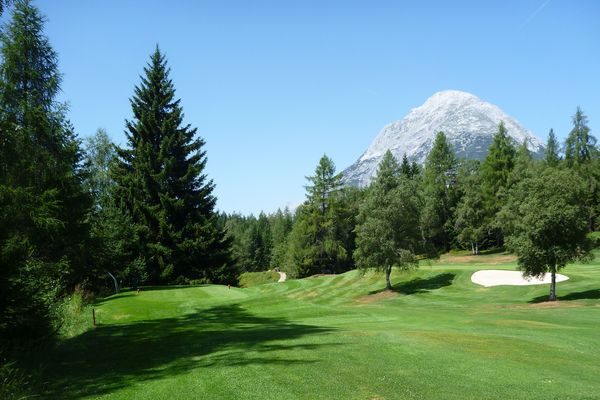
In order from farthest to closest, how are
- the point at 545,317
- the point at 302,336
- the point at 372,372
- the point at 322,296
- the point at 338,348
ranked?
the point at 322,296, the point at 545,317, the point at 302,336, the point at 338,348, the point at 372,372

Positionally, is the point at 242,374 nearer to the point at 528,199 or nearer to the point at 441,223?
the point at 528,199

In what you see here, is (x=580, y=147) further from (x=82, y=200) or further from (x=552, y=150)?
(x=82, y=200)

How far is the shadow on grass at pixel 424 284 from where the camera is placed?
39375 millimetres

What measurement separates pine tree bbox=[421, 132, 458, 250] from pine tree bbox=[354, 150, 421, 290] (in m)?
36.6

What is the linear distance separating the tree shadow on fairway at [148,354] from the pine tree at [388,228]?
72.9 feet

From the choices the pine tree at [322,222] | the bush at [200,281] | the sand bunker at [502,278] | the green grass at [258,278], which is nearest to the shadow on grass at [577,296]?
the sand bunker at [502,278]

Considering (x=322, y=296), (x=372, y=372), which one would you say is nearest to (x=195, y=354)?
(x=372, y=372)

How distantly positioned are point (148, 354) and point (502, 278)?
3371 centimetres

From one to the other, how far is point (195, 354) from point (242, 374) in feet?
11.7

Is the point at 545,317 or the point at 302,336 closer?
the point at 302,336

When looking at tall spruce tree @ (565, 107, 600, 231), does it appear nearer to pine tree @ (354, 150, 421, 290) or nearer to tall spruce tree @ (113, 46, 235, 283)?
pine tree @ (354, 150, 421, 290)

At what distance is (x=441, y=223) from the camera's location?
81812mm

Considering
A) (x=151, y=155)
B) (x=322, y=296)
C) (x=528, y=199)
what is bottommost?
(x=322, y=296)

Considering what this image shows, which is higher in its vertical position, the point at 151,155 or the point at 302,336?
the point at 151,155
